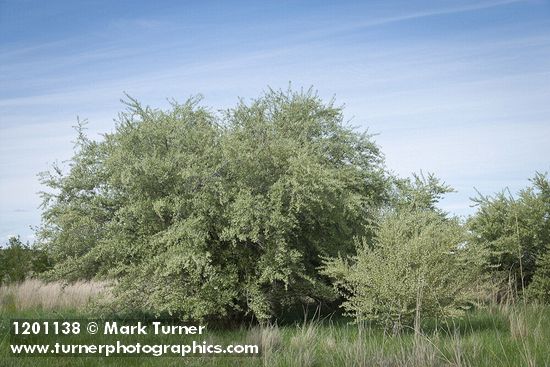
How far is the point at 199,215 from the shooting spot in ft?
48.4

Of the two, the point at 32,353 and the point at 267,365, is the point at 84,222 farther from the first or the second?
the point at 267,365

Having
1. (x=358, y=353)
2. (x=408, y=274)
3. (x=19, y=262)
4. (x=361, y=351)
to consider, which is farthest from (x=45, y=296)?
(x=361, y=351)

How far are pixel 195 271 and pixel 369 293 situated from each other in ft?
12.9

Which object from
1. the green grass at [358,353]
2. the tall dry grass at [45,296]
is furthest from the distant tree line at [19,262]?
the green grass at [358,353]

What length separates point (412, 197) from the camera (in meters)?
20.2

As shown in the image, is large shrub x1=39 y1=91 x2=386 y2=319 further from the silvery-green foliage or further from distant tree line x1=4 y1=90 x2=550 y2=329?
the silvery-green foliage

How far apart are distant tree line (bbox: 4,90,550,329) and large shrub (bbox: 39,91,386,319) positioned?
0.04m

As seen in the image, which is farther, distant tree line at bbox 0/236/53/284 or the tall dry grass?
distant tree line at bbox 0/236/53/284

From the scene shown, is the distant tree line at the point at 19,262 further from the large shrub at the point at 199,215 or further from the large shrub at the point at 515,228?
the large shrub at the point at 515,228

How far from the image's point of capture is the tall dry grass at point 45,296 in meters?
22.1

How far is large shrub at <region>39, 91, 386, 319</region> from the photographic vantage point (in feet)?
48.7

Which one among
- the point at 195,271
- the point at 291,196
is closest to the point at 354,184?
the point at 291,196

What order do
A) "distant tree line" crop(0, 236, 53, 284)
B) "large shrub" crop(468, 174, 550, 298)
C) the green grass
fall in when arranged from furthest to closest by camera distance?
1. "distant tree line" crop(0, 236, 53, 284)
2. "large shrub" crop(468, 174, 550, 298)
3. the green grass

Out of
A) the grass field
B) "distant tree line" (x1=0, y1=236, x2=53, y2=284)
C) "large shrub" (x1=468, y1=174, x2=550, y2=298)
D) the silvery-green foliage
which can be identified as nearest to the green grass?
the grass field
